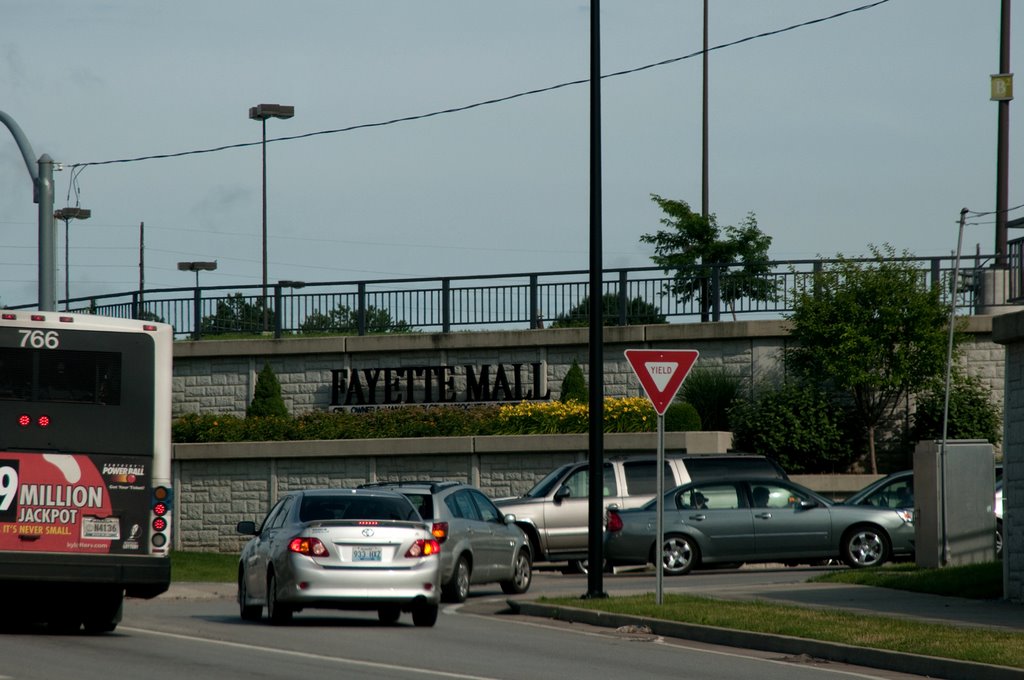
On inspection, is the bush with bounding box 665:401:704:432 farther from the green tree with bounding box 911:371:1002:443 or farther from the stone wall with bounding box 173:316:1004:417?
the green tree with bounding box 911:371:1002:443

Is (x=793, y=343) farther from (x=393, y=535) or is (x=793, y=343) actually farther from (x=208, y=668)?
(x=208, y=668)

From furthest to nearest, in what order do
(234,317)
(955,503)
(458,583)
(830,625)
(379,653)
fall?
1. (234,317)
2. (955,503)
3. (458,583)
4. (830,625)
5. (379,653)

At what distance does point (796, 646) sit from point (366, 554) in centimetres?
463

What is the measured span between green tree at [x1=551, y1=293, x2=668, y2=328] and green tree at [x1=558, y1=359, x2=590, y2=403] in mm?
1672

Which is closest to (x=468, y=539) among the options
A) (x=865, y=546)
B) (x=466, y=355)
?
(x=865, y=546)

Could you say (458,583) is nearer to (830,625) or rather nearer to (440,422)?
(830,625)

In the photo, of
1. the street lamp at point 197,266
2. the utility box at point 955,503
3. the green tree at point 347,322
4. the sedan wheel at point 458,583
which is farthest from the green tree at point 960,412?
the street lamp at point 197,266

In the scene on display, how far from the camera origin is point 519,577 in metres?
21.4

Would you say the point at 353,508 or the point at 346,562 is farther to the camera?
the point at 353,508

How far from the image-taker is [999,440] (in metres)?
30.1

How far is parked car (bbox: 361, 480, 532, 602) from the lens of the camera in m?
19.4

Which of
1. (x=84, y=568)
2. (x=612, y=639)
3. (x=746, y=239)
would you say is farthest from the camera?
(x=746, y=239)

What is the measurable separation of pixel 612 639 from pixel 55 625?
237 inches

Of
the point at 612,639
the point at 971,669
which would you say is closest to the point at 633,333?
the point at 612,639
